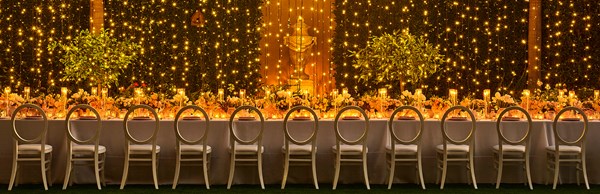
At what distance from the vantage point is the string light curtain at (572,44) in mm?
10531

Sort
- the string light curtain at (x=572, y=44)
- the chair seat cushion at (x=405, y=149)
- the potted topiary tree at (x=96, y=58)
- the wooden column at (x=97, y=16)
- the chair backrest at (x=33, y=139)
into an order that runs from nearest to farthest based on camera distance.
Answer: the chair backrest at (x=33, y=139) → the chair seat cushion at (x=405, y=149) → the potted topiary tree at (x=96, y=58) → the string light curtain at (x=572, y=44) → the wooden column at (x=97, y=16)

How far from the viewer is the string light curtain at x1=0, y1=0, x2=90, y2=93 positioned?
11.3 meters

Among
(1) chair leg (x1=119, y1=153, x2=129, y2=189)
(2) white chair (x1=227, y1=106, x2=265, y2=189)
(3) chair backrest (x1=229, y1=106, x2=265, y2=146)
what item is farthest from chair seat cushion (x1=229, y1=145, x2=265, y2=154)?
(1) chair leg (x1=119, y1=153, x2=129, y2=189)

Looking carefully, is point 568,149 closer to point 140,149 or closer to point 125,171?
point 140,149

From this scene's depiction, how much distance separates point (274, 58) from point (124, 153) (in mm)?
6137

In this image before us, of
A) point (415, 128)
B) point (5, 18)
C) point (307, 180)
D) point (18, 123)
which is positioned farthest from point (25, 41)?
point (415, 128)

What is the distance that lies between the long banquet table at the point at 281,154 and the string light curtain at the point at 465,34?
158 inches

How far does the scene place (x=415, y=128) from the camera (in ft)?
22.3

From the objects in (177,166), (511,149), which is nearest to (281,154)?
(177,166)

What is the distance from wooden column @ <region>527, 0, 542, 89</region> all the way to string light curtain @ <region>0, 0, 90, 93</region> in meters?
6.52

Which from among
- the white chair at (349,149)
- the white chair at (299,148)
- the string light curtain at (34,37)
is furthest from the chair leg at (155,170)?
the string light curtain at (34,37)

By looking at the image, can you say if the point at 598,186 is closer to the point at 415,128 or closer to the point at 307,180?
the point at 415,128

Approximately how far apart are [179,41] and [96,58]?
156cm

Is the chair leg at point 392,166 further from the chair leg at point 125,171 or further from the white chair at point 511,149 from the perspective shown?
the chair leg at point 125,171
